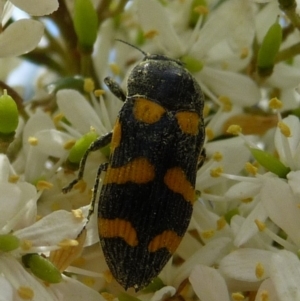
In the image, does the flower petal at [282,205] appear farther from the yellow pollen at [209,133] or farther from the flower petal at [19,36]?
the flower petal at [19,36]

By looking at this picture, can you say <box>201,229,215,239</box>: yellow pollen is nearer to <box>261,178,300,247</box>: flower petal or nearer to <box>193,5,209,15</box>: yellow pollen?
<box>261,178,300,247</box>: flower petal

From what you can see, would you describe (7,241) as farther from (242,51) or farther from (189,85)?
(242,51)

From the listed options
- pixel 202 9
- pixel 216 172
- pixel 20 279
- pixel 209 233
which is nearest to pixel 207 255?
pixel 209 233

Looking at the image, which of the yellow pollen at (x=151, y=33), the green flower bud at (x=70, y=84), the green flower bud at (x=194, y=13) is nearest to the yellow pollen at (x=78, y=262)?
the green flower bud at (x=70, y=84)

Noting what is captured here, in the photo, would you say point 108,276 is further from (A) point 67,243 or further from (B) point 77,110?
(B) point 77,110

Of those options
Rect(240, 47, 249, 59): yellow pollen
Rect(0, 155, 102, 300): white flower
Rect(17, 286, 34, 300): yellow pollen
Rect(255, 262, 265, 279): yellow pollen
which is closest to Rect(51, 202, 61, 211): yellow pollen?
Rect(0, 155, 102, 300): white flower

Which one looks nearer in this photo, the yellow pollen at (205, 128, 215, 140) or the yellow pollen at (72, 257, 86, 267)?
the yellow pollen at (72, 257, 86, 267)
